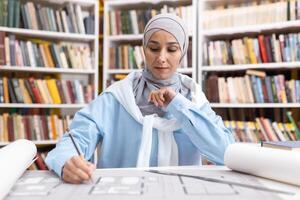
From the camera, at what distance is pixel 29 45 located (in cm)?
335

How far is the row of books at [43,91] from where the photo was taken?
3264 mm

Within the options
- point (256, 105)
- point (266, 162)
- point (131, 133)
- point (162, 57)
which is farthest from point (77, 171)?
point (256, 105)

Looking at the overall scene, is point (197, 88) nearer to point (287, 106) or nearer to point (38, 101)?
point (287, 106)

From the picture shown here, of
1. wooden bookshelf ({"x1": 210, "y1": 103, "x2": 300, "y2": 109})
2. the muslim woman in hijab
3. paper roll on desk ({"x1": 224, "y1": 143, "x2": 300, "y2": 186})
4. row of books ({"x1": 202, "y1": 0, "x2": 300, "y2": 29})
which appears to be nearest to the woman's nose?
the muslim woman in hijab

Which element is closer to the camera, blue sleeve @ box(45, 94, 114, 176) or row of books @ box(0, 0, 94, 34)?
blue sleeve @ box(45, 94, 114, 176)

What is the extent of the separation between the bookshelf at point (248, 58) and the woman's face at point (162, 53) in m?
1.82

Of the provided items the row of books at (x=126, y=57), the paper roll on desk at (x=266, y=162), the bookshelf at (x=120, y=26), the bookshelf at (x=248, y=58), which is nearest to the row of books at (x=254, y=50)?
the bookshelf at (x=248, y=58)

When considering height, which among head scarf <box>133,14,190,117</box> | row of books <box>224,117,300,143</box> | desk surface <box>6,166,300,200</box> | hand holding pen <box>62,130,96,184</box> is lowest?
row of books <box>224,117,300,143</box>

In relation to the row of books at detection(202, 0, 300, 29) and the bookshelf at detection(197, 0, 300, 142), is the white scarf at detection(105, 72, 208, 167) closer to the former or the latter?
the bookshelf at detection(197, 0, 300, 142)

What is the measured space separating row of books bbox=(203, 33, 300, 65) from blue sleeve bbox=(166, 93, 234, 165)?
200 centimetres

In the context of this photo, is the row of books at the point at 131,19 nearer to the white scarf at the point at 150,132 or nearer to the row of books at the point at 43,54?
the row of books at the point at 43,54

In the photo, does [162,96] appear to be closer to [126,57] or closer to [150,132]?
[150,132]

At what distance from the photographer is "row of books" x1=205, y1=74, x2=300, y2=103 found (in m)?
3.09

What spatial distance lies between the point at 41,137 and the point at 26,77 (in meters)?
0.60
